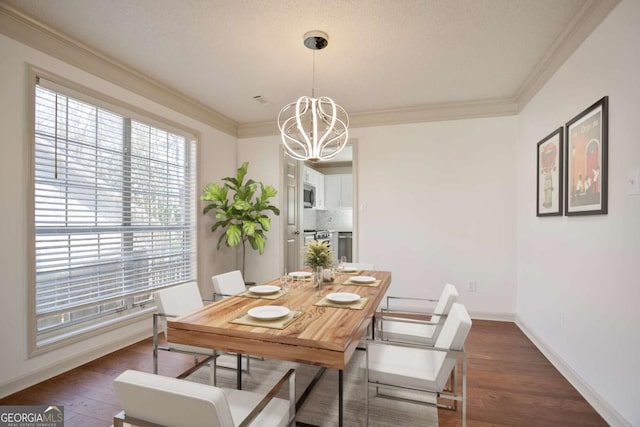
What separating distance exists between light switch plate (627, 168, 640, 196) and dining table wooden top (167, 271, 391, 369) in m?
1.58

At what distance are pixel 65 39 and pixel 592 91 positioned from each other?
13.0 feet

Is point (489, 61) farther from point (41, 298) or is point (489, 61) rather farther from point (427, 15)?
point (41, 298)

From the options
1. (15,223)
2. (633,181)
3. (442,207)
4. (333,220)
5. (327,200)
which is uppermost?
(327,200)

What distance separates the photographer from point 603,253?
2.00 meters

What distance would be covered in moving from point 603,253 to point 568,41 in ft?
5.56

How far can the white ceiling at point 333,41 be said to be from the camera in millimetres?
2184

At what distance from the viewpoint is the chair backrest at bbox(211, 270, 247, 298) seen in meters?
2.66

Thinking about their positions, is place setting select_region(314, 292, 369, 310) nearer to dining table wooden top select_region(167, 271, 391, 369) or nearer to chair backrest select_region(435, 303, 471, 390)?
dining table wooden top select_region(167, 271, 391, 369)

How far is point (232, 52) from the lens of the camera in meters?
2.77

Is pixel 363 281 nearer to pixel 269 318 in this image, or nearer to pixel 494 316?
pixel 269 318

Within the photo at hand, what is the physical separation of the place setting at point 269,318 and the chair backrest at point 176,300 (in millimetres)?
770

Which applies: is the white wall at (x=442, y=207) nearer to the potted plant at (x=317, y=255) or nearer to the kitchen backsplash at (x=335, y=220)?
the potted plant at (x=317, y=255)

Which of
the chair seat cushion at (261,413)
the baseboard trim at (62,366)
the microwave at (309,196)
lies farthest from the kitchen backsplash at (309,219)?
the chair seat cushion at (261,413)

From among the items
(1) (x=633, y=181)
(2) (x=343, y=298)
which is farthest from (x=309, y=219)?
(1) (x=633, y=181)
